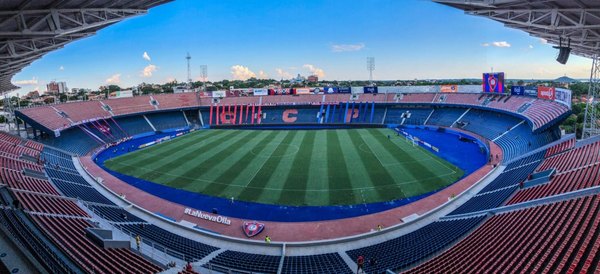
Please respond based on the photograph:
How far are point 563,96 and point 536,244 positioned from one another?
29.4m

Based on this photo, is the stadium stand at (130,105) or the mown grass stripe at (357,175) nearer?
the mown grass stripe at (357,175)

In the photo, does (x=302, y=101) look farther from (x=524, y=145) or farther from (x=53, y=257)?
(x=53, y=257)

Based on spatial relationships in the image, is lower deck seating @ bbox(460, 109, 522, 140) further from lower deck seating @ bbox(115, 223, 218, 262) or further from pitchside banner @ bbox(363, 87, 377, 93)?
lower deck seating @ bbox(115, 223, 218, 262)

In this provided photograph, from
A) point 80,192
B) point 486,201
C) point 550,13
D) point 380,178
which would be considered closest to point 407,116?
point 380,178

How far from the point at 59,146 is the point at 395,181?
131ft

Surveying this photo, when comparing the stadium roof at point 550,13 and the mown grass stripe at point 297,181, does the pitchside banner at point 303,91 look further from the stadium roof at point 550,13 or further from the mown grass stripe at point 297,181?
the stadium roof at point 550,13

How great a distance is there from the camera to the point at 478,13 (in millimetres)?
17312

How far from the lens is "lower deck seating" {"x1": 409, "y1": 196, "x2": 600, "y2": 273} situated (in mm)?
9547

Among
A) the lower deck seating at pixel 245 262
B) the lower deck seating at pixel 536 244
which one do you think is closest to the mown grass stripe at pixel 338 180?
the lower deck seating at pixel 245 262

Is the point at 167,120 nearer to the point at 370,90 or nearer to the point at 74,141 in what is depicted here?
the point at 74,141

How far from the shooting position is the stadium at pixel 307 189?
1158cm

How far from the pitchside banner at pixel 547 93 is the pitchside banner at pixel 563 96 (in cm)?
69

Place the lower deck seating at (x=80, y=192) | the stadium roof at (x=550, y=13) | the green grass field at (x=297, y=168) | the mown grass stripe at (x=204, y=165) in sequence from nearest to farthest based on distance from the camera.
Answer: the stadium roof at (x=550, y=13), the lower deck seating at (x=80, y=192), the green grass field at (x=297, y=168), the mown grass stripe at (x=204, y=165)

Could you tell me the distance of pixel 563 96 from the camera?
32000 mm
